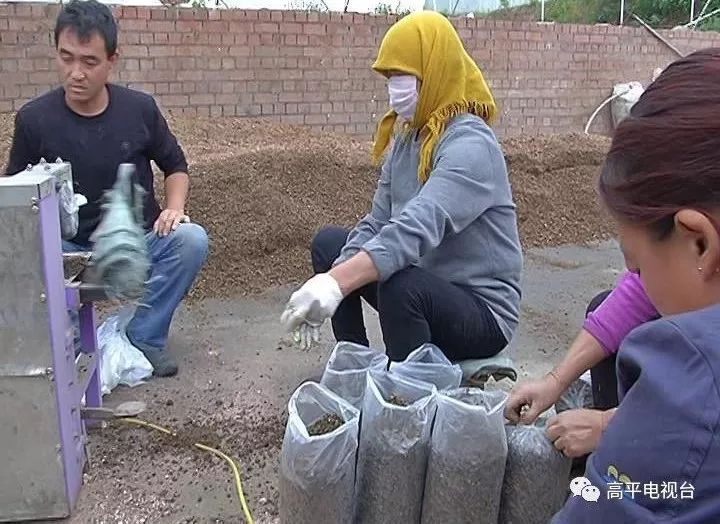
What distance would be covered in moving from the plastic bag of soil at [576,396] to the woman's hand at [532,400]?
204 millimetres

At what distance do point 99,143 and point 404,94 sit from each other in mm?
1214

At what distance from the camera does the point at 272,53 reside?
267 inches

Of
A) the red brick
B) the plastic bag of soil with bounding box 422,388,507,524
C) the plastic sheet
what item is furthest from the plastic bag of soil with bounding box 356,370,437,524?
the red brick

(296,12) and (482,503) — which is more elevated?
(296,12)

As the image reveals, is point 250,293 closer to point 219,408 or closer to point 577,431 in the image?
point 219,408

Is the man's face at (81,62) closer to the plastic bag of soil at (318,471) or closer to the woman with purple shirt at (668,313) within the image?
the plastic bag of soil at (318,471)

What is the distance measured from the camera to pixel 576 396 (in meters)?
2.26

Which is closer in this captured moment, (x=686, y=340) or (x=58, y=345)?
(x=686, y=340)

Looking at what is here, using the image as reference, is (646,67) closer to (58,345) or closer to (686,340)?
(58,345)

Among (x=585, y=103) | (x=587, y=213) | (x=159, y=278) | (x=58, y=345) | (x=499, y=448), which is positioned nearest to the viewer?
(x=499, y=448)

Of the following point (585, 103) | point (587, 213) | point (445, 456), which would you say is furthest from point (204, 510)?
point (585, 103)

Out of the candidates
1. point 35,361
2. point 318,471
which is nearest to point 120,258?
point 35,361

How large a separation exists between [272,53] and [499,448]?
5.50m

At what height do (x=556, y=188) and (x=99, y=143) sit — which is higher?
(x=99, y=143)
